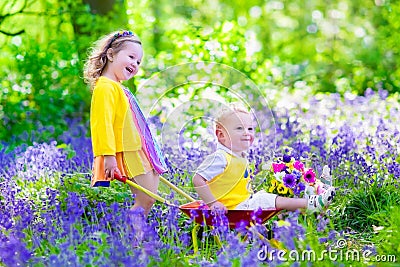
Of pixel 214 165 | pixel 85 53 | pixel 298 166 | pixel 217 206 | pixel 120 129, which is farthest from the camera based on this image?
pixel 85 53

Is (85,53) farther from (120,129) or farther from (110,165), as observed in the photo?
(110,165)

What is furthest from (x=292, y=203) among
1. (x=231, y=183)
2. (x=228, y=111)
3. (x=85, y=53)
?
(x=85, y=53)

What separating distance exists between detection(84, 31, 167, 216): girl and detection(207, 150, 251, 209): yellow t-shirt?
1.31ft

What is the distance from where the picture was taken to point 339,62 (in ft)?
39.9

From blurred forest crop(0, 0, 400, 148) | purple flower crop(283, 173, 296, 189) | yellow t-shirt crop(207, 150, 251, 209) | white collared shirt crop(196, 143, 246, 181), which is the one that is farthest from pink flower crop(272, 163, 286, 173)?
blurred forest crop(0, 0, 400, 148)

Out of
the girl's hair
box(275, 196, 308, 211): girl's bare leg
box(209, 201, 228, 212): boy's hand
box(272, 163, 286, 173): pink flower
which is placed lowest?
box(275, 196, 308, 211): girl's bare leg

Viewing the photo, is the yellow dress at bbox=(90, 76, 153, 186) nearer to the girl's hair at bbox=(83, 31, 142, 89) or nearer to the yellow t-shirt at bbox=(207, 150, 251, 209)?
the girl's hair at bbox=(83, 31, 142, 89)

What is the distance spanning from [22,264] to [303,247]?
133cm

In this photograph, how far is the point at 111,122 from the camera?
4.19 m

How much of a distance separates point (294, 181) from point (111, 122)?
1100 millimetres

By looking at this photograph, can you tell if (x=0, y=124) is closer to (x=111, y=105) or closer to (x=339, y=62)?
(x=111, y=105)

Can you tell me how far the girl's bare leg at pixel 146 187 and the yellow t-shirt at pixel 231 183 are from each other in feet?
1.25

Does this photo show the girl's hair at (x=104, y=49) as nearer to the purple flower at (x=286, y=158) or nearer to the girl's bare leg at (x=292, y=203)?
the purple flower at (x=286, y=158)

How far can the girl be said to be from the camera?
4.17m
